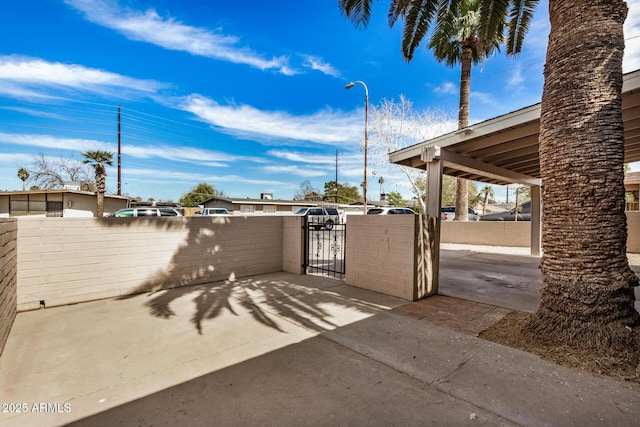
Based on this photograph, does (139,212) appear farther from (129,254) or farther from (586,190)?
(586,190)

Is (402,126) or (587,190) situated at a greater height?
(402,126)

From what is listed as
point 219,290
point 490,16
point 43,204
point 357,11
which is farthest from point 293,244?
point 43,204

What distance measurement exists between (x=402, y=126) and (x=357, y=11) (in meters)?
14.1

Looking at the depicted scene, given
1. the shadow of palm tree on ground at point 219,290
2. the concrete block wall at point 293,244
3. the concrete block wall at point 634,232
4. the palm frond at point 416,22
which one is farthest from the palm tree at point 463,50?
the shadow of palm tree on ground at point 219,290

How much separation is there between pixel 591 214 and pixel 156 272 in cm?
636

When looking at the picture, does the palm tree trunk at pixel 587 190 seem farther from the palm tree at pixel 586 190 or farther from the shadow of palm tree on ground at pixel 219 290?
the shadow of palm tree on ground at pixel 219 290

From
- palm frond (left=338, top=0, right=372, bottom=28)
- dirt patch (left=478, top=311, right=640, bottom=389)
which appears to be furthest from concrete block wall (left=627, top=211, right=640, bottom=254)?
palm frond (left=338, top=0, right=372, bottom=28)

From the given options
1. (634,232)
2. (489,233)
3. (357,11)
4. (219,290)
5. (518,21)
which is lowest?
(219,290)

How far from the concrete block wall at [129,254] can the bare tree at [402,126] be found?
48.7 feet

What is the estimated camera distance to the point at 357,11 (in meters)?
6.73

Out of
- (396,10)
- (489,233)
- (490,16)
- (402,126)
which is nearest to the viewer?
(490,16)

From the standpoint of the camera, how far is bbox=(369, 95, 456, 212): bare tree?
770 inches

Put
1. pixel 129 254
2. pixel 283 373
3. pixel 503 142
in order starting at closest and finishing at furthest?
pixel 283 373 < pixel 129 254 < pixel 503 142

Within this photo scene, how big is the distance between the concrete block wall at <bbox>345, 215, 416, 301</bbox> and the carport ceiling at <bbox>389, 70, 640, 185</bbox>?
2.20 m
